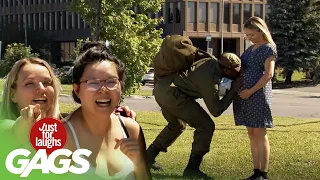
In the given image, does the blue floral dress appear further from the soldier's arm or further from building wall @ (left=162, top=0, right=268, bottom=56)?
building wall @ (left=162, top=0, right=268, bottom=56)

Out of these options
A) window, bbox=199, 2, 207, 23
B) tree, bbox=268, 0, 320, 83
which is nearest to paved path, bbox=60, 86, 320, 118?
tree, bbox=268, 0, 320, 83

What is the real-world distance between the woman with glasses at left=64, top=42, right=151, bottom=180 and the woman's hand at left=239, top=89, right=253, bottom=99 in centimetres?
322

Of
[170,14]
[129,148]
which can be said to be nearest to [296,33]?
[170,14]

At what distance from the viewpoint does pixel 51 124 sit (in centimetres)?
192

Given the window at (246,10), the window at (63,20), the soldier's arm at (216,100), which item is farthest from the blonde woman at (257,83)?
the window at (63,20)

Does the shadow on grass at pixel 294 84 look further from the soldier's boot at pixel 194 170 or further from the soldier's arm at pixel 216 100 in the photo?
the soldier's arm at pixel 216 100

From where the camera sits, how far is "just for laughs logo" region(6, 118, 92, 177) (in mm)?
1912

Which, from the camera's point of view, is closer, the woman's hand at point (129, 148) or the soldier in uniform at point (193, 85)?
the woman's hand at point (129, 148)

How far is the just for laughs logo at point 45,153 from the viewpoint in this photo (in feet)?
6.27

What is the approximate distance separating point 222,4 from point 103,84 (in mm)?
52277

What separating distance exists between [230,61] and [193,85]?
462 mm

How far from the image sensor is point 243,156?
7.52 meters

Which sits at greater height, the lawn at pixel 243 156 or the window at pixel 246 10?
the window at pixel 246 10

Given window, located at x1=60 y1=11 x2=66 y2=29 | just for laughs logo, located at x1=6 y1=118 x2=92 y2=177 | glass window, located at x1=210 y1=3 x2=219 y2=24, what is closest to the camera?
just for laughs logo, located at x1=6 y1=118 x2=92 y2=177
